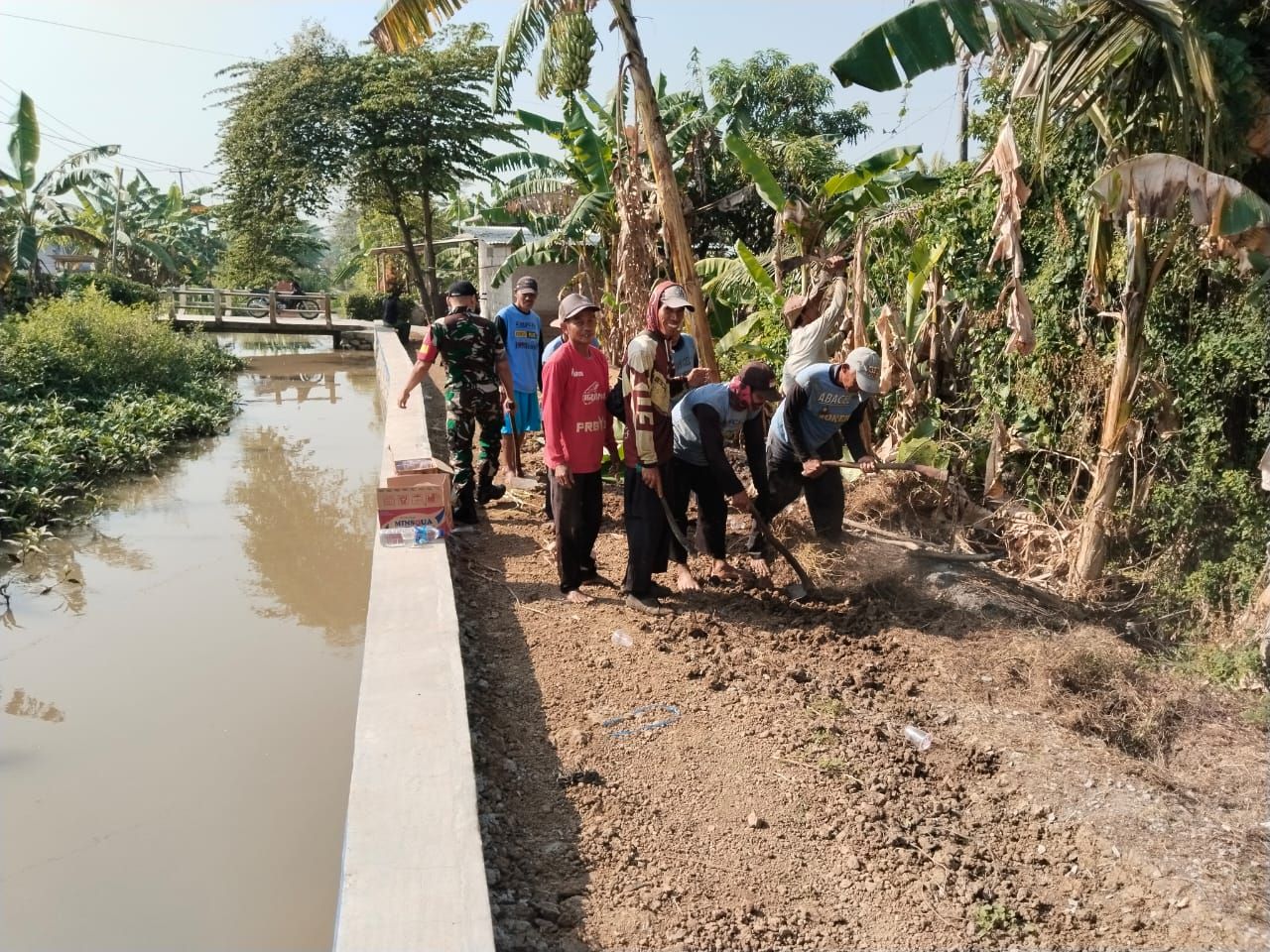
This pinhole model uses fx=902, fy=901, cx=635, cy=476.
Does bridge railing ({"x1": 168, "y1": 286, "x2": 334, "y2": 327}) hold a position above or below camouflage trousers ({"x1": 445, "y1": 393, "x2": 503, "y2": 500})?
above

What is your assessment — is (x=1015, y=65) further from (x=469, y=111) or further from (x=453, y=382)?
(x=469, y=111)

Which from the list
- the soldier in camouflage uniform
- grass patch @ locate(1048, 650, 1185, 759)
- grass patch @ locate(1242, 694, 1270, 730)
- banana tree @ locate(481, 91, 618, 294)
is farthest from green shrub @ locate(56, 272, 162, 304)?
grass patch @ locate(1242, 694, 1270, 730)

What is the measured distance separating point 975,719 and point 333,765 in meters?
2.83

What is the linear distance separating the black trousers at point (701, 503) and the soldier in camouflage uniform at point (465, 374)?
76.7 inches

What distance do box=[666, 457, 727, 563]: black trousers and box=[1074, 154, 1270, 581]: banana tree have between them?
2.13 m

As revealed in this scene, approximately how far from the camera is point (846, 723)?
387cm

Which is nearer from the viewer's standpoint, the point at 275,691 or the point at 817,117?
the point at 275,691

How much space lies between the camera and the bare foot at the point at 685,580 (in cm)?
525

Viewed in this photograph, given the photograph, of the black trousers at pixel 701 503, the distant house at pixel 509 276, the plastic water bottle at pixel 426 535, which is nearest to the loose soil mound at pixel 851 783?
the black trousers at pixel 701 503

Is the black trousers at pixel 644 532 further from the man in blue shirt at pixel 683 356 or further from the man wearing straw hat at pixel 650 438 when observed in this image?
the man in blue shirt at pixel 683 356

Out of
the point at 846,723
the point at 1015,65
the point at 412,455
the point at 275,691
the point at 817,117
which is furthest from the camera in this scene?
the point at 817,117

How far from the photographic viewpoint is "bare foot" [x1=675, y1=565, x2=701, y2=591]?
17.2 feet

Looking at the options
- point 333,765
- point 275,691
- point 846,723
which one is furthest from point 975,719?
point 275,691

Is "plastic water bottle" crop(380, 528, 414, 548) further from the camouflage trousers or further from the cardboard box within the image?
the camouflage trousers
